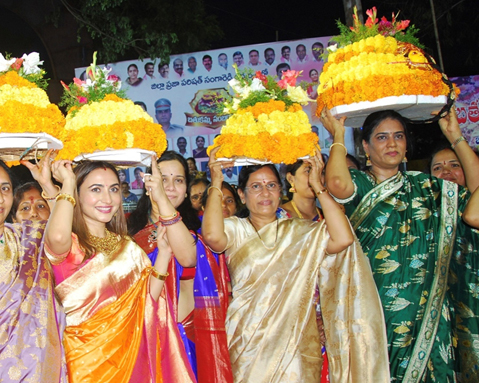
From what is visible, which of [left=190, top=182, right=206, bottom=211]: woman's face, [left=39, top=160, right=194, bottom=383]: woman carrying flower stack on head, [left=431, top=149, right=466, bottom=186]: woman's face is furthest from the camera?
[left=190, top=182, right=206, bottom=211]: woman's face

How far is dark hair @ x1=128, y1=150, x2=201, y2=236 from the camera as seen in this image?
3.87 m

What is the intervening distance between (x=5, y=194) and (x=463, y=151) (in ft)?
10.8

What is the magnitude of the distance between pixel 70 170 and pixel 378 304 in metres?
2.27

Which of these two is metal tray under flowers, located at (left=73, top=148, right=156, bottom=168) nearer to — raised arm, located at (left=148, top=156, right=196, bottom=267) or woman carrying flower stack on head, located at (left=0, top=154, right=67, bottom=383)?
raised arm, located at (left=148, top=156, right=196, bottom=267)

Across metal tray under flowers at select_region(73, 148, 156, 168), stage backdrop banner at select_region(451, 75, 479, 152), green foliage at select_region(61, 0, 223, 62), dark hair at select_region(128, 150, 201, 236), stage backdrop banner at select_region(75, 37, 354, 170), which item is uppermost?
green foliage at select_region(61, 0, 223, 62)

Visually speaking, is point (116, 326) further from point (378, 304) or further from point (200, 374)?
point (378, 304)

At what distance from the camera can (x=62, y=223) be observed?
8.95ft

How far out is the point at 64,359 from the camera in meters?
2.94

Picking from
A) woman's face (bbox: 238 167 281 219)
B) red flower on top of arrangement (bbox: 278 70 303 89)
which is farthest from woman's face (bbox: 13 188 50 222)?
red flower on top of arrangement (bbox: 278 70 303 89)

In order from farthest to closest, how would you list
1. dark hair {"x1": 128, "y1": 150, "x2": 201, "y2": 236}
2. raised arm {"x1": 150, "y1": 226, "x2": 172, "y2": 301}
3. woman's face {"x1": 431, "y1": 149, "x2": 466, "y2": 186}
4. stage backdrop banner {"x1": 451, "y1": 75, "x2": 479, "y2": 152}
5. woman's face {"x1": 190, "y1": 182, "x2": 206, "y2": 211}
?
stage backdrop banner {"x1": 451, "y1": 75, "x2": 479, "y2": 152} → woman's face {"x1": 190, "y1": 182, "x2": 206, "y2": 211} → woman's face {"x1": 431, "y1": 149, "x2": 466, "y2": 186} → dark hair {"x1": 128, "y1": 150, "x2": 201, "y2": 236} → raised arm {"x1": 150, "y1": 226, "x2": 172, "y2": 301}

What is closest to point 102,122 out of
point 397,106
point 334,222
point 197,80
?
point 334,222

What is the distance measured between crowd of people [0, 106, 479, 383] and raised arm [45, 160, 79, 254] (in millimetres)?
23

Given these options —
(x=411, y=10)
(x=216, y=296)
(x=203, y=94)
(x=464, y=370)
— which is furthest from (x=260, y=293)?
(x=411, y=10)

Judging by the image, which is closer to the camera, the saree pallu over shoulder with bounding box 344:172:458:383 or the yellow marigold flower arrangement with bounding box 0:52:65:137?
the yellow marigold flower arrangement with bounding box 0:52:65:137
